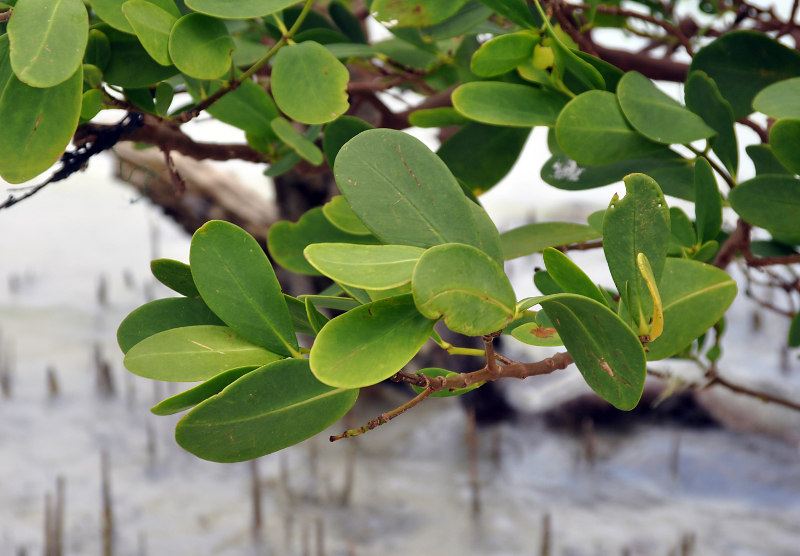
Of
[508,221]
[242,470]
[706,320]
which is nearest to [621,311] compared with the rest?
[706,320]

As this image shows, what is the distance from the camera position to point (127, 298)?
9.02 ft

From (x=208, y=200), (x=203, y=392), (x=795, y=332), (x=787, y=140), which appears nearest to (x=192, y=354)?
(x=203, y=392)

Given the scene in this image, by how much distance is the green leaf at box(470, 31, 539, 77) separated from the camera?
299mm

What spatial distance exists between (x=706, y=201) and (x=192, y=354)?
0.71 ft

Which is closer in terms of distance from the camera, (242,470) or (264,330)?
(264,330)

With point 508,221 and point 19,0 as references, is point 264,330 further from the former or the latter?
point 508,221

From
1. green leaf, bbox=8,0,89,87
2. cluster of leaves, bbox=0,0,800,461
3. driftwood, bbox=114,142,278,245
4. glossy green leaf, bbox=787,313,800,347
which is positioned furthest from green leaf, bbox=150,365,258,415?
driftwood, bbox=114,142,278,245

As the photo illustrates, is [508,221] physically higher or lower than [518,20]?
lower

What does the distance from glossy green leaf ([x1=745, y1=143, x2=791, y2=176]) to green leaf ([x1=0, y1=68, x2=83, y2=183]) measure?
0.29m

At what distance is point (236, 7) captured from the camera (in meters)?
0.27

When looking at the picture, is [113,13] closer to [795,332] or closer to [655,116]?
[655,116]

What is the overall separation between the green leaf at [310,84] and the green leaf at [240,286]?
0.26 feet

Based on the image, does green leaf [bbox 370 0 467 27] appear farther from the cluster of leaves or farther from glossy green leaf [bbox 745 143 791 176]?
glossy green leaf [bbox 745 143 791 176]

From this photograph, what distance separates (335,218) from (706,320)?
0.54 feet
